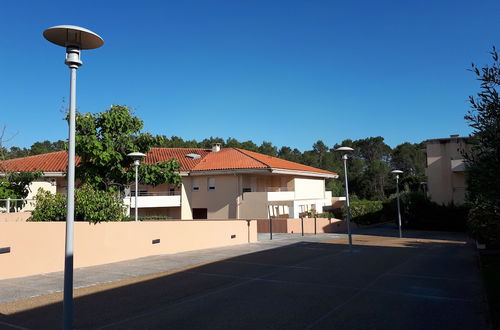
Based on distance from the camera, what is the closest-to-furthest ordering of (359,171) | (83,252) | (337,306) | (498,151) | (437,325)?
(498,151), (437,325), (337,306), (83,252), (359,171)

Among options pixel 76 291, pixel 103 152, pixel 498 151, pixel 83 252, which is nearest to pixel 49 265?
pixel 83 252

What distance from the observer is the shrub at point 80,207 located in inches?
514

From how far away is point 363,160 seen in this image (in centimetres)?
7406

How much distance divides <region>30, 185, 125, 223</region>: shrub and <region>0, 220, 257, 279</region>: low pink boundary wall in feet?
1.54

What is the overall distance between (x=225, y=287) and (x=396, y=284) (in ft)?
13.7

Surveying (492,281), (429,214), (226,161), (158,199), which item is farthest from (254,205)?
(492,281)

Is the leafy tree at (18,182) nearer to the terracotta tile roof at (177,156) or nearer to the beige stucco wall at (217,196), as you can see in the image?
the terracotta tile roof at (177,156)

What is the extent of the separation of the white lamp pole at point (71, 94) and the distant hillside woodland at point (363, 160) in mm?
51252

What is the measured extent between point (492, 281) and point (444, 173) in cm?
2517

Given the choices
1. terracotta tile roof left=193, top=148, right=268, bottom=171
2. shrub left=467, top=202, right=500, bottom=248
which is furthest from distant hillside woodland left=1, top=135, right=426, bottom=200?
shrub left=467, top=202, right=500, bottom=248

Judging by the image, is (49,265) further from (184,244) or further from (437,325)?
(437,325)

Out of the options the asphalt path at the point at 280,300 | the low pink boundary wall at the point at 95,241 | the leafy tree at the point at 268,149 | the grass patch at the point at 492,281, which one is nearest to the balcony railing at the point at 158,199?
the low pink boundary wall at the point at 95,241

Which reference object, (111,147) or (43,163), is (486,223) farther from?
(43,163)

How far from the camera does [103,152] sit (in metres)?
17.8
